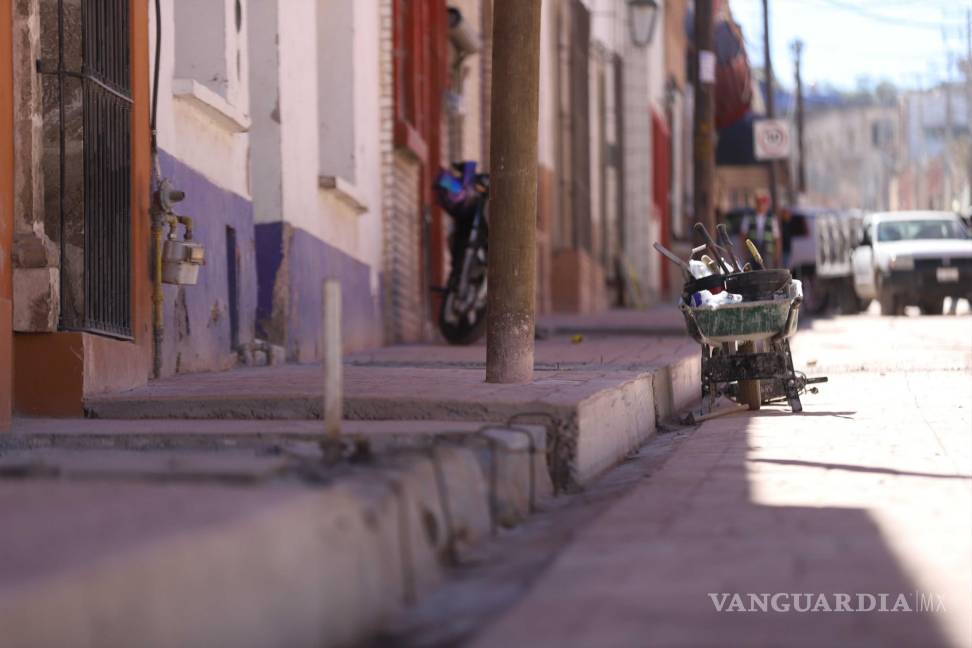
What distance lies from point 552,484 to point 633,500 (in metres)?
0.69

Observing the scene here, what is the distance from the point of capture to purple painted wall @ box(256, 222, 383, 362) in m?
11.4

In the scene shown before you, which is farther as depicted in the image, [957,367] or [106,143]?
[957,367]

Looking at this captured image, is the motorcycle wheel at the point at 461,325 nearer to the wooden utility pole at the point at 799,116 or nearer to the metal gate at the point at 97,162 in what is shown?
the metal gate at the point at 97,162

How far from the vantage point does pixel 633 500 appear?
5.98 meters

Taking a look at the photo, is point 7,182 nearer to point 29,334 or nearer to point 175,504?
point 29,334

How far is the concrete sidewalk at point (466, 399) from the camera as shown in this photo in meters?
6.84

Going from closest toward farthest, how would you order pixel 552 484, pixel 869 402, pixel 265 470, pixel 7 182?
pixel 265 470 → pixel 552 484 → pixel 7 182 → pixel 869 402

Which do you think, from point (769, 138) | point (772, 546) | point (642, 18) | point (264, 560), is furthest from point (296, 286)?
point (769, 138)

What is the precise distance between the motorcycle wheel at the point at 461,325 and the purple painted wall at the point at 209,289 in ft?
12.7

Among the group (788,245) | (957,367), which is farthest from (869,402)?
(788,245)

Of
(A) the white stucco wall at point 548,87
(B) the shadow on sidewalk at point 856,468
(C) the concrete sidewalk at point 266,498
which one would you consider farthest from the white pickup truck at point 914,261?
(B) the shadow on sidewalk at point 856,468

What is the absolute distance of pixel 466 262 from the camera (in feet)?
48.8

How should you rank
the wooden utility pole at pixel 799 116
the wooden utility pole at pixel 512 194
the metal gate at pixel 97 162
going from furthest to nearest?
the wooden utility pole at pixel 799 116 < the wooden utility pole at pixel 512 194 < the metal gate at pixel 97 162

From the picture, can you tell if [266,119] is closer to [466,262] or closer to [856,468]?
[466,262]
